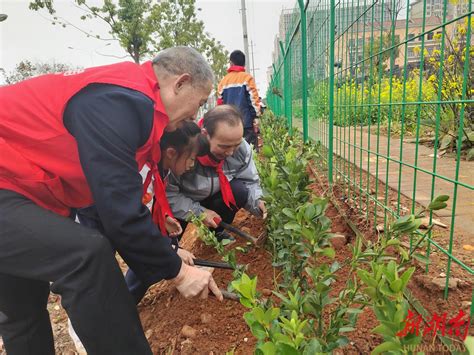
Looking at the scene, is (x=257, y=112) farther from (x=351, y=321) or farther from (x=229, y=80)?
(x=351, y=321)

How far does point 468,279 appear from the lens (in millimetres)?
1625

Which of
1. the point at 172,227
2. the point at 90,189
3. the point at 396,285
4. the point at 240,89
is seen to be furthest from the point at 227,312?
the point at 240,89

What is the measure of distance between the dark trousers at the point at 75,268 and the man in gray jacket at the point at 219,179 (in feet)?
2.75

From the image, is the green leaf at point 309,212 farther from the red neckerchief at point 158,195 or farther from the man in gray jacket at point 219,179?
the man in gray jacket at point 219,179

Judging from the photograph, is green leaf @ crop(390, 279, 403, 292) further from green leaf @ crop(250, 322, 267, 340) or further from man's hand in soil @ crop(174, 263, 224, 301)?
man's hand in soil @ crop(174, 263, 224, 301)

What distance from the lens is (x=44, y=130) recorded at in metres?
1.21

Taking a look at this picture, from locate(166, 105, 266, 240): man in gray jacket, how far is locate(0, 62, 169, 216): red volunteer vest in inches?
33.4

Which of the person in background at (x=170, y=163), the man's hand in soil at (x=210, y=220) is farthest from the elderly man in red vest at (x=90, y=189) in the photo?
the man's hand in soil at (x=210, y=220)

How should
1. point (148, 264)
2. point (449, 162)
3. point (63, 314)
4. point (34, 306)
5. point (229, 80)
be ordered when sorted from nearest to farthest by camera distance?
point (148, 264)
point (34, 306)
point (63, 314)
point (449, 162)
point (229, 80)

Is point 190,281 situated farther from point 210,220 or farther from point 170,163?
point 210,220

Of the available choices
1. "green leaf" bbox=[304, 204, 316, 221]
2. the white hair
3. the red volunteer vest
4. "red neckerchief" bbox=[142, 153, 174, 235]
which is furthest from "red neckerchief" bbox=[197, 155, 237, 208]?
"green leaf" bbox=[304, 204, 316, 221]

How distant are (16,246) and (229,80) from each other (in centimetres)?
478

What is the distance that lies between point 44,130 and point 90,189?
0.80 ft

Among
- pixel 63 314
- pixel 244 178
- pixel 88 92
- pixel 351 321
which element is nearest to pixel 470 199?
pixel 244 178
